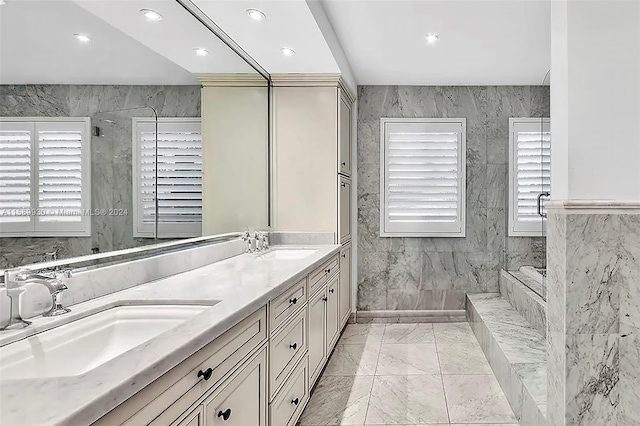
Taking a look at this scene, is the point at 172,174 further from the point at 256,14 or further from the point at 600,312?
the point at 600,312

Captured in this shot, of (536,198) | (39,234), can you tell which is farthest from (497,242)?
(39,234)

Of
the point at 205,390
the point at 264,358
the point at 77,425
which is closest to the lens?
the point at 77,425

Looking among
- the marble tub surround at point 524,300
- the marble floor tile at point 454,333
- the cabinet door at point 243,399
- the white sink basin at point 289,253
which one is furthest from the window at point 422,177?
the cabinet door at point 243,399

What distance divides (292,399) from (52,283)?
138 cm

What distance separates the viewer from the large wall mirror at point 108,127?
4.60ft

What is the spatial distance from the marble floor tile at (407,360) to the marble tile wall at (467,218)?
991mm

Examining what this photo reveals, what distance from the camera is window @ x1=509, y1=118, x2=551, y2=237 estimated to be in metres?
4.96

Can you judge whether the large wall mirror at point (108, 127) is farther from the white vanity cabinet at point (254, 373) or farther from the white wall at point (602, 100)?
the white wall at point (602, 100)

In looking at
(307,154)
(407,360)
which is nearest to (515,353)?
(407,360)

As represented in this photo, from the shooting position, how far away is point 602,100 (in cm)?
196

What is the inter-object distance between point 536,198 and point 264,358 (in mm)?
4091

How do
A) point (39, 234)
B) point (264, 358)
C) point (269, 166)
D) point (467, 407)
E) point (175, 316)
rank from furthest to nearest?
1. point (269, 166)
2. point (467, 407)
3. point (264, 358)
4. point (175, 316)
5. point (39, 234)

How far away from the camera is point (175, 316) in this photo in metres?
1.59

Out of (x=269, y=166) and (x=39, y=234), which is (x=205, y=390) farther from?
(x=269, y=166)
